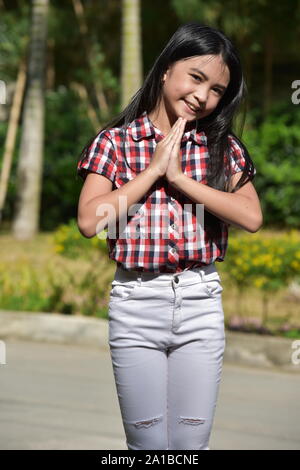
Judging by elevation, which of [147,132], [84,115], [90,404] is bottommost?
[90,404]

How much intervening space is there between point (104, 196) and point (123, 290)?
28cm

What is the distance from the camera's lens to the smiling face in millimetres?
2793

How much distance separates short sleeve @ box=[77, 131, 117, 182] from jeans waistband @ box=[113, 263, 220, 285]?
0.93 feet

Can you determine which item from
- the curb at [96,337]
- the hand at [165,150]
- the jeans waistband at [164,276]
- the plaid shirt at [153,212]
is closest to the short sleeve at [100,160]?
the plaid shirt at [153,212]

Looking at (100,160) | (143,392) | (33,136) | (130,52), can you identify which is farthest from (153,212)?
(33,136)

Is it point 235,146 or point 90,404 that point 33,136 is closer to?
point 90,404

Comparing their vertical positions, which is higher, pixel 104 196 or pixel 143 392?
pixel 104 196

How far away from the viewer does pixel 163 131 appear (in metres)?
2.94

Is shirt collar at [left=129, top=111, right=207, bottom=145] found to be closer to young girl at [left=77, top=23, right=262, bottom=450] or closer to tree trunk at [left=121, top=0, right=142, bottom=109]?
young girl at [left=77, top=23, right=262, bottom=450]

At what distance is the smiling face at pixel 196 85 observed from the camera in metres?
2.79

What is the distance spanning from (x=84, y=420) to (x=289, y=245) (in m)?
3.09

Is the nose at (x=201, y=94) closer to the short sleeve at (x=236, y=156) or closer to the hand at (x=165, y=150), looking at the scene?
the hand at (x=165, y=150)

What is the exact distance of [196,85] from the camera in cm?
279

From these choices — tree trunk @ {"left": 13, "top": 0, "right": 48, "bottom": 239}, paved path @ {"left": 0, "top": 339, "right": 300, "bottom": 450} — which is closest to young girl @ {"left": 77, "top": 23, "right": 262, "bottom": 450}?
paved path @ {"left": 0, "top": 339, "right": 300, "bottom": 450}
